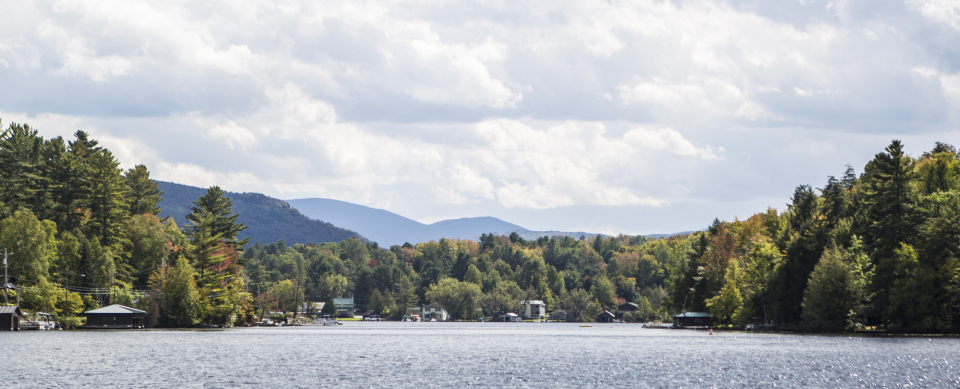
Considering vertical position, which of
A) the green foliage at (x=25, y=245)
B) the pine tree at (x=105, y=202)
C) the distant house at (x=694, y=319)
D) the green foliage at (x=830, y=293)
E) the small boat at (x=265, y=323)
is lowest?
the small boat at (x=265, y=323)

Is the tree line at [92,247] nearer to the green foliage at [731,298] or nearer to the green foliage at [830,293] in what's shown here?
the green foliage at [731,298]

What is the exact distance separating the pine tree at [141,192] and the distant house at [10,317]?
142 feet

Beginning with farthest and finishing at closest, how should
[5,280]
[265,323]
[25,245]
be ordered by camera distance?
[265,323], [25,245], [5,280]

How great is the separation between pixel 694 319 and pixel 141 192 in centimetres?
9208

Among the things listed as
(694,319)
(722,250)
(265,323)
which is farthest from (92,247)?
(722,250)

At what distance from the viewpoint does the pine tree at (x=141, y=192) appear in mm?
134250

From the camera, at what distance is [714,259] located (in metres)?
131

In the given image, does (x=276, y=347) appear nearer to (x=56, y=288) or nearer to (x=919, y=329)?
(x=56, y=288)

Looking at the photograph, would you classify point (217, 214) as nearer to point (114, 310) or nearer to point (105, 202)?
point (105, 202)

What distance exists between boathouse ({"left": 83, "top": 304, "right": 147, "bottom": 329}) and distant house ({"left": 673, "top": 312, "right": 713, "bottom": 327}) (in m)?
81.5

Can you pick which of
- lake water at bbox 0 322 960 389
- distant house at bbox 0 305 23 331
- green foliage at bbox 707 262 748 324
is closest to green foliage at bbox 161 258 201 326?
distant house at bbox 0 305 23 331

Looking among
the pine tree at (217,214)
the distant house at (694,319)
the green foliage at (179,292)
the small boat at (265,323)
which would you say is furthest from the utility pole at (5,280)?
the distant house at (694,319)

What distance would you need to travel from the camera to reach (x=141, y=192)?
137m

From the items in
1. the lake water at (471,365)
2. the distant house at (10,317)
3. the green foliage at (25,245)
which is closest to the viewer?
the lake water at (471,365)
